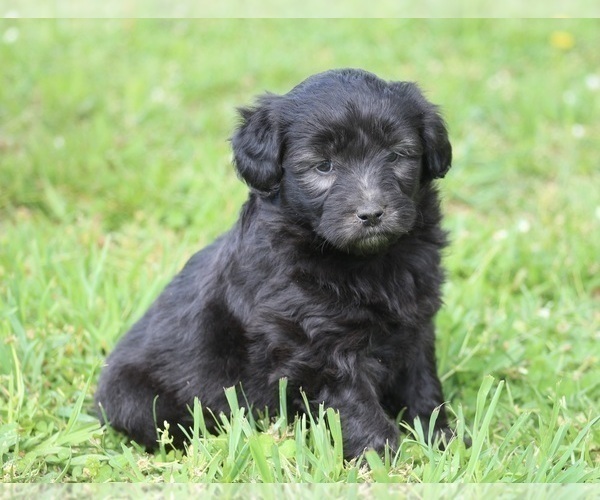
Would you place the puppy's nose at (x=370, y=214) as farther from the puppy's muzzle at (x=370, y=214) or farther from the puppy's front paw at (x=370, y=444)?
the puppy's front paw at (x=370, y=444)

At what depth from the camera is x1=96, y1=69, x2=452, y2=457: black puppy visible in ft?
10.5

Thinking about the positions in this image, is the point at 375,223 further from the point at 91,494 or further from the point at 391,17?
the point at 391,17

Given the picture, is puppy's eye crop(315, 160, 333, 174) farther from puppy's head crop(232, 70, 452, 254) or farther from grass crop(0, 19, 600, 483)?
grass crop(0, 19, 600, 483)

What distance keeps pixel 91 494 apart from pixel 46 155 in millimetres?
3748

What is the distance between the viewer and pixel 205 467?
10.4 ft

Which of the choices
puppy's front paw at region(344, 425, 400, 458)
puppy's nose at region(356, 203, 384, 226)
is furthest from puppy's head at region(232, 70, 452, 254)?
puppy's front paw at region(344, 425, 400, 458)

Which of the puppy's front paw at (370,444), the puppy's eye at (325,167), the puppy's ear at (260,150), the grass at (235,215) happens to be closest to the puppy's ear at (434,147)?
the puppy's eye at (325,167)

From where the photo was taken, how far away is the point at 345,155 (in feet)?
10.6

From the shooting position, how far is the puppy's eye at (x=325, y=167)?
3.24m

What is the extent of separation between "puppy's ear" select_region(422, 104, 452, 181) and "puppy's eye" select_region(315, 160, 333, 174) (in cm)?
42

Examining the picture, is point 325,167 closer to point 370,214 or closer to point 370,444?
point 370,214

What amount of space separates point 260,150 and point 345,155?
1.11ft

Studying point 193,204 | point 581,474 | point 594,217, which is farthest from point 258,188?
Answer: point 594,217

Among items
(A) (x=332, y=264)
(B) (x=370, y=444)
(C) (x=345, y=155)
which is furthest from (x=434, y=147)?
(B) (x=370, y=444)
